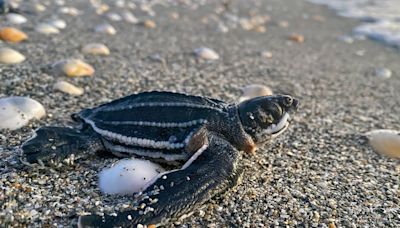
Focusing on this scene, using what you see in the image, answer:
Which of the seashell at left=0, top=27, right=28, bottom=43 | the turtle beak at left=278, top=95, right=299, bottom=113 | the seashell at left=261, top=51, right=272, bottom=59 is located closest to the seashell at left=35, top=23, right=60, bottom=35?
the seashell at left=0, top=27, right=28, bottom=43

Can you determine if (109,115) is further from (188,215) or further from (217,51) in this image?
(217,51)

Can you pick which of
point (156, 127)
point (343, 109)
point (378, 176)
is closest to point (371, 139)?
point (378, 176)

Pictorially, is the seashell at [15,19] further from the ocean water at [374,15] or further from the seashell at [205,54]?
the ocean water at [374,15]

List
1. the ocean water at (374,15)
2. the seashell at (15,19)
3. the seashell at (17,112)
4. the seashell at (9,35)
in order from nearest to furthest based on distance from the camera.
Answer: the seashell at (17,112)
the seashell at (9,35)
the seashell at (15,19)
the ocean water at (374,15)

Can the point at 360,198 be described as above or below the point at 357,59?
above

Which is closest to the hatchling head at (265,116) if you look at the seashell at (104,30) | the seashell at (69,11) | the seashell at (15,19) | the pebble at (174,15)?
the seashell at (104,30)

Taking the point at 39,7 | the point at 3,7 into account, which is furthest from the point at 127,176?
the point at 39,7

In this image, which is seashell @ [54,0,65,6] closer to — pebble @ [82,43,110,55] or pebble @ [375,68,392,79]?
pebble @ [82,43,110,55]
